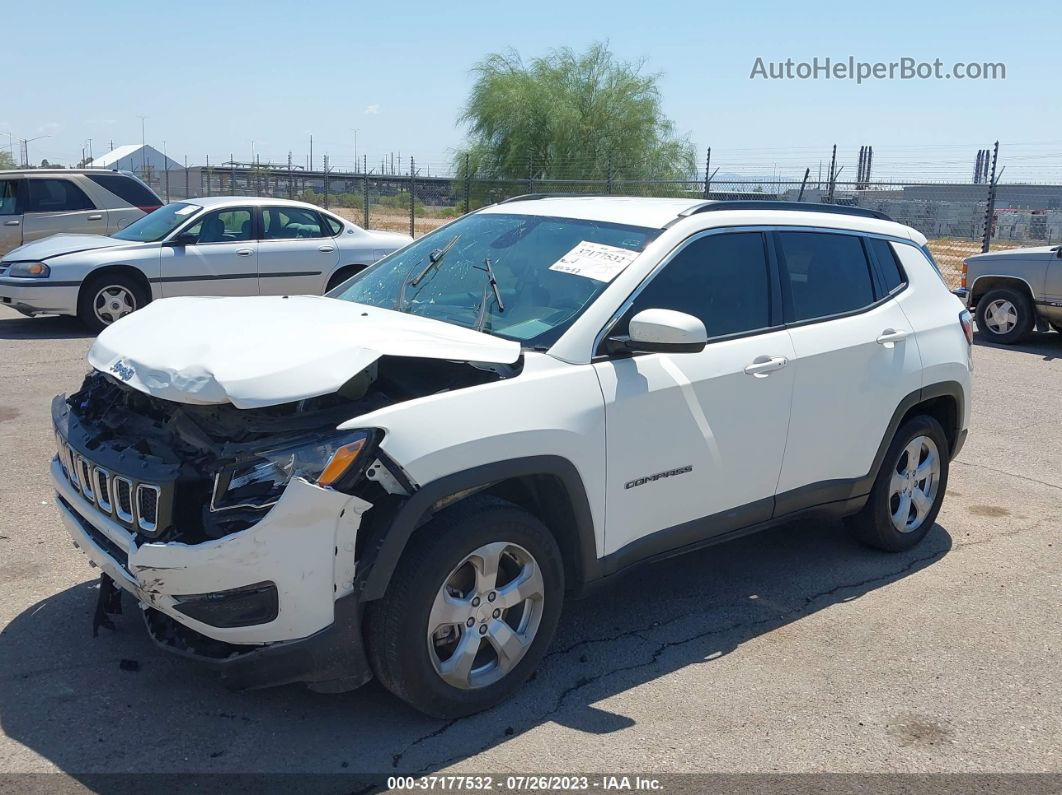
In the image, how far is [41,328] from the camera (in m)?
11.6

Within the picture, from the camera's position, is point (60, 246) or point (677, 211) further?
point (60, 246)

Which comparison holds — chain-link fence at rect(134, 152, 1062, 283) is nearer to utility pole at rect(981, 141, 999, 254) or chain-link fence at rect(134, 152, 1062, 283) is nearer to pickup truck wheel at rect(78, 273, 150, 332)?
utility pole at rect(981, 141, 999, 254)

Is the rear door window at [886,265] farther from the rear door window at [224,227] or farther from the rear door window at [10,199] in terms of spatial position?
the rear door window at [10,199]

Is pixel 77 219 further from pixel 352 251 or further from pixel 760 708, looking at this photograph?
pixel 760 708

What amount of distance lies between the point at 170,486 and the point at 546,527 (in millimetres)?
1312

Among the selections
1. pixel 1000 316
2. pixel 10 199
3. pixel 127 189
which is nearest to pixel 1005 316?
pixel 1000 316

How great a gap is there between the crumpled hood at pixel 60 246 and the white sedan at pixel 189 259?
11mm

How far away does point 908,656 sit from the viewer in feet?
13.9

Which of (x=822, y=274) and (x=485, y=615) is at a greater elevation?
(x=822, y=274)

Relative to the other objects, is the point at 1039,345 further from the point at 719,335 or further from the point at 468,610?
the point at 468,610

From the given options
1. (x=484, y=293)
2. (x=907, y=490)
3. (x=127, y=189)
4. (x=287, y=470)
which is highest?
(x=127, y=189)

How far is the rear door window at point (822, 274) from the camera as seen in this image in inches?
185

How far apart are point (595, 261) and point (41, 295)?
28.1ft

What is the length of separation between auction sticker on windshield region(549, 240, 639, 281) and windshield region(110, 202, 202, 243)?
8.32 metres
